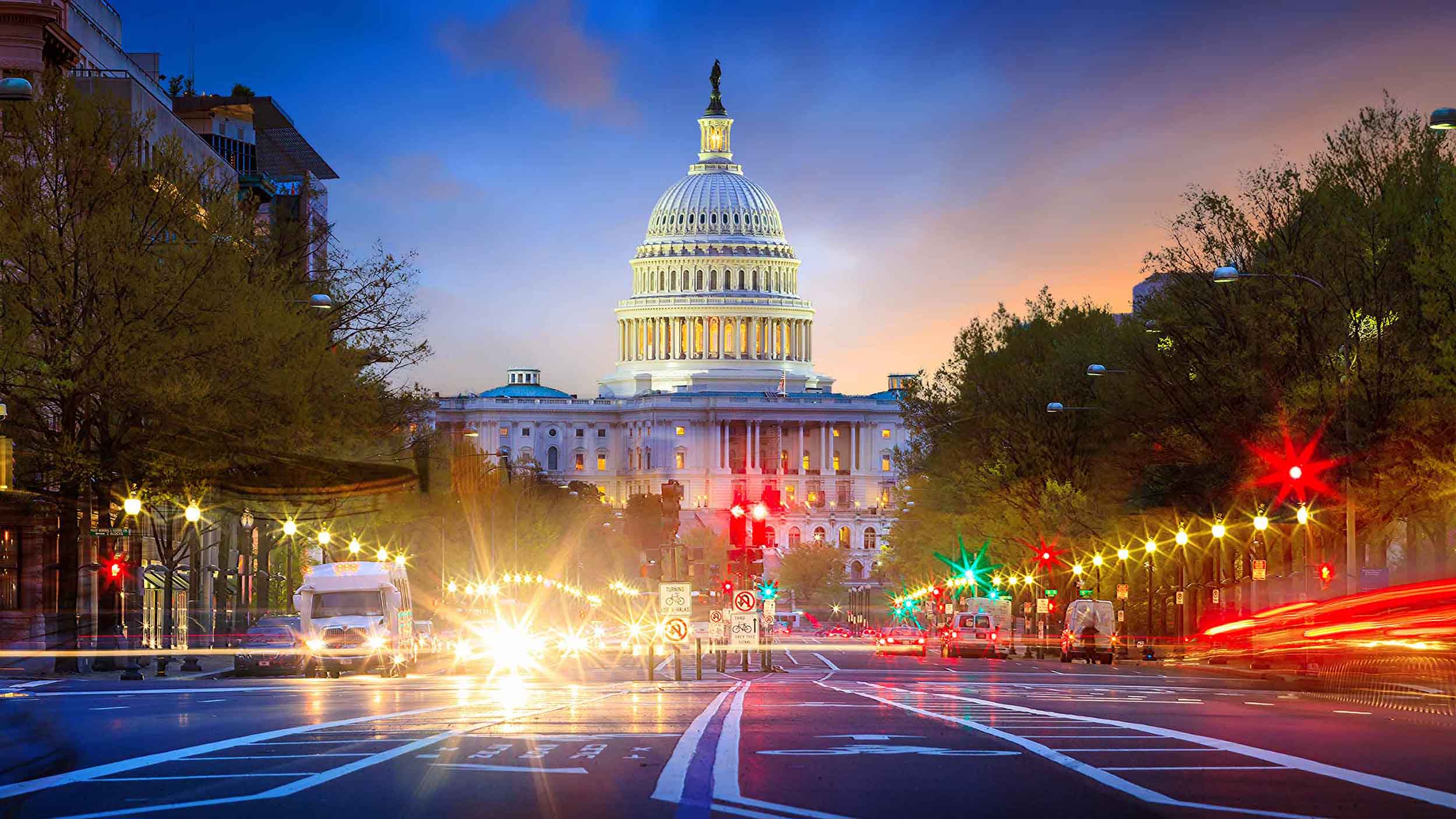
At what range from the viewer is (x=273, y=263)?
2689 inches

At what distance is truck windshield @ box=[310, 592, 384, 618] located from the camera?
5666 cm

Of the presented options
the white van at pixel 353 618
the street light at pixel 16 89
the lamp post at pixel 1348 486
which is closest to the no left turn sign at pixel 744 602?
the white van at pixel 353 618

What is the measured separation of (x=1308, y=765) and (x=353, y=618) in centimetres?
4159

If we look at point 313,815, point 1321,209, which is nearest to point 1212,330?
point 1321,209

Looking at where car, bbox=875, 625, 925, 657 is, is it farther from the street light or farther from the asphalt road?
the asphalt road

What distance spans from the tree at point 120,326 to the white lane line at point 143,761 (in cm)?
2596

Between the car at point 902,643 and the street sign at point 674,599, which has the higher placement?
the street sign at point 674,599

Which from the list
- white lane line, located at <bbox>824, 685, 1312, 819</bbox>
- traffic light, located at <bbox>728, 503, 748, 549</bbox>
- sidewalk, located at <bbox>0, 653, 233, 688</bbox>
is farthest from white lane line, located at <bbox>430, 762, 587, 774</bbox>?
traffic light, located at <bbox>728, 503, 748, 549</bbox>

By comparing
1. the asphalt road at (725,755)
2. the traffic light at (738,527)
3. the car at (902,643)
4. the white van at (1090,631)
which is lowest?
the car at (902,643)

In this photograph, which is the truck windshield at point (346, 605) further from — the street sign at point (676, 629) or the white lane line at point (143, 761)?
the white lane line at point (143, 761)

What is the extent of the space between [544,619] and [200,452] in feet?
286

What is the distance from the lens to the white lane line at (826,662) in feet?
204

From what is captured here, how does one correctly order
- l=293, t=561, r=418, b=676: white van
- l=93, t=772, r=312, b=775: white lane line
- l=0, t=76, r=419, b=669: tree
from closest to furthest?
l=93, t=772, r=312, b=775: white lane line < l=0, t=76, r=419, b=669: tree < l=293, t=561, r=418, b=676: white van

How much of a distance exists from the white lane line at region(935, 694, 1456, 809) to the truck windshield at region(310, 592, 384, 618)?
112ft
